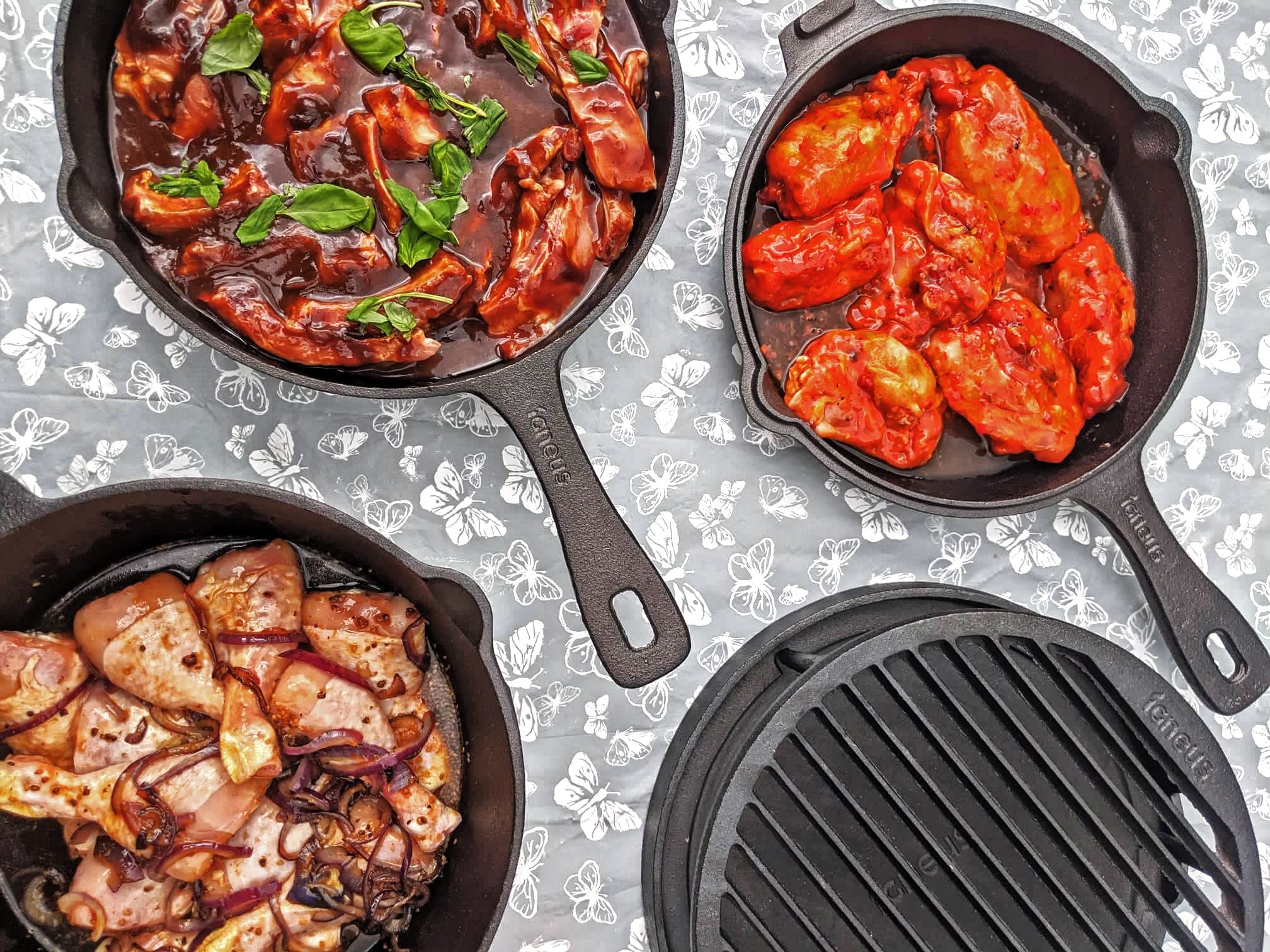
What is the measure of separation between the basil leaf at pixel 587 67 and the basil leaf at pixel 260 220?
0.80 m

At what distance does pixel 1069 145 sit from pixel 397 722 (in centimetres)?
274

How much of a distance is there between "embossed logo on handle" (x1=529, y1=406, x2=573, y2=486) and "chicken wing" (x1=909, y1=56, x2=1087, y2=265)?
1497 millimetres

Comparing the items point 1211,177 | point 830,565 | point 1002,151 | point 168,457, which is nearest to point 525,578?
point 830,565

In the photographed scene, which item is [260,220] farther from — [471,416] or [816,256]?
[816,256]

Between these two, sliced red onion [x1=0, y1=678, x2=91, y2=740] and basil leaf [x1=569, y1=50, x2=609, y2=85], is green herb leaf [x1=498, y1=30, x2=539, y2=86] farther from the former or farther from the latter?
sliced red onion [x1=0, y1=678, x2=91, y2=740]

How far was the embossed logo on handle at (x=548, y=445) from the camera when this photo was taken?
221 centimetres

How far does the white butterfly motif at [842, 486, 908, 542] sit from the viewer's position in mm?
2760

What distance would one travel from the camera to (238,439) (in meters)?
2.48

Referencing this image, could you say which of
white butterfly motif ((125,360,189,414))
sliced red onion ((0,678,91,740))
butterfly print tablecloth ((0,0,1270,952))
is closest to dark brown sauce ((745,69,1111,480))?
butterfly print tablecloth ((0,0,1270,952))

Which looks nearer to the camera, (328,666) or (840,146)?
(328,666)

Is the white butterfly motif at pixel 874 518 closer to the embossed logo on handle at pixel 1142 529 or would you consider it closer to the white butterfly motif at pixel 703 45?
the embossed logo on handle at pixel 1142 529

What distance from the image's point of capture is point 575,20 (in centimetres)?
229

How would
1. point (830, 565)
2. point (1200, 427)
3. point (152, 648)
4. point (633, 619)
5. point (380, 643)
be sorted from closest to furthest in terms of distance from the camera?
point (152, 648)
point (380, 643)
point (633, 619)
point (830, 565)
point (1200, 427)

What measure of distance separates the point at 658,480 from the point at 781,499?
39cm
